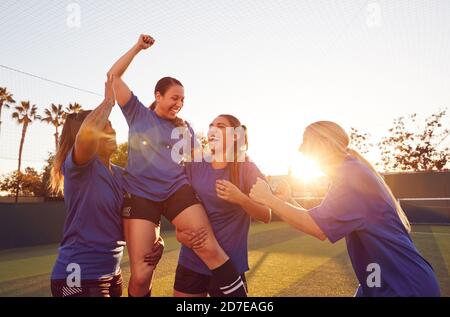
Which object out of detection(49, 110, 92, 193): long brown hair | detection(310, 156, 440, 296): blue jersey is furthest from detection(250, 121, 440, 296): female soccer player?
detection(49, 110, 92, 193): long brown hair

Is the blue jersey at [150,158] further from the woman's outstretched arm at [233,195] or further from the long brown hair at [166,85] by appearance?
the woman's outstretched arm at [233,195]

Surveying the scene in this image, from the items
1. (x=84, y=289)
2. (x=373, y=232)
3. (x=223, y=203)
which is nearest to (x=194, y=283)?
(x=223, y=203)

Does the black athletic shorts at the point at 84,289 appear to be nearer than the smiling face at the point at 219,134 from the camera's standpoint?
Yes

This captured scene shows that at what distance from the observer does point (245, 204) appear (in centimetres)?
317

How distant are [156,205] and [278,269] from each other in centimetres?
602

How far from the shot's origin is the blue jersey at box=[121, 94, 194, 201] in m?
3.23

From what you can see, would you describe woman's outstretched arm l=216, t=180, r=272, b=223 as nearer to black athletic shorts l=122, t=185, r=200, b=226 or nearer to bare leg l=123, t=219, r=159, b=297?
black athletic shorts l=122, t=185, r=200, b=226

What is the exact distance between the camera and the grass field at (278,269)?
22.1 ft

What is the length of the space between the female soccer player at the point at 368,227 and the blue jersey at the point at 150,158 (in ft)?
3.64

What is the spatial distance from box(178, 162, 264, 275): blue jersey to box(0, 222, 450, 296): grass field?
316cm

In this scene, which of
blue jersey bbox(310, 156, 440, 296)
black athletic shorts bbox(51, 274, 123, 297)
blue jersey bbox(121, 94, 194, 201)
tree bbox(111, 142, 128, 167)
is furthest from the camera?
tree bbox(111, 142, 128, 167)

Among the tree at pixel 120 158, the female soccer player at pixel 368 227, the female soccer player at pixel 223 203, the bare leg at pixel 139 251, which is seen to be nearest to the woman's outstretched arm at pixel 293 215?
the female soccer player at pixel 368 227

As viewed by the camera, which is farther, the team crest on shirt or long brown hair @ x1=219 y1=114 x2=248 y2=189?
long brown hair @ x1=219 y1=114 x2=248 y2=189
